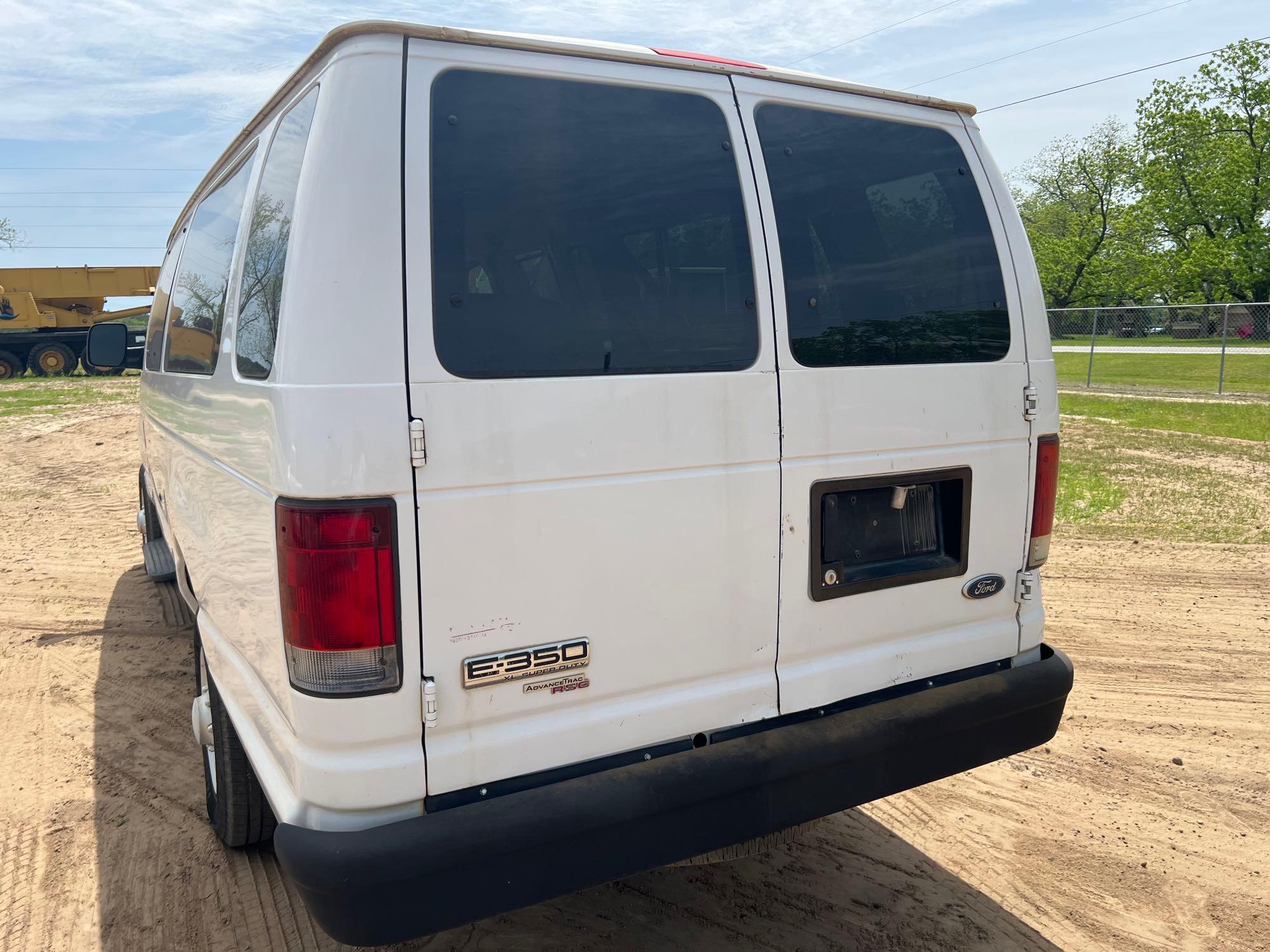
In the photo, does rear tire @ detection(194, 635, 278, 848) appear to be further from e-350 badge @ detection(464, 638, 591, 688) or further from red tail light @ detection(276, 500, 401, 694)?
e-350 badge @ detection(464, 638, 591, 688)

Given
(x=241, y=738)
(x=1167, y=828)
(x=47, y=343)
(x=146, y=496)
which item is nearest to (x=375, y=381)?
(x=241, y=738)

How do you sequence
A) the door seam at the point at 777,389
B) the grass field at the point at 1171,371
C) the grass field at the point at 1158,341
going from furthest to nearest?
the grass field at the point at 1158,341, the grass field at the point at 1171,371, the door seam at the point at 777,389

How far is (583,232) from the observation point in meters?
2.29

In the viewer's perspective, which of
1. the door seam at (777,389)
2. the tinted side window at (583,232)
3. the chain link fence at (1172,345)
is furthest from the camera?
the chain link fence at (1172,345)

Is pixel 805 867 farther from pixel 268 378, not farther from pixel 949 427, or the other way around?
pixel 268 378

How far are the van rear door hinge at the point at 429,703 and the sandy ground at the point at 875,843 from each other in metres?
1.16

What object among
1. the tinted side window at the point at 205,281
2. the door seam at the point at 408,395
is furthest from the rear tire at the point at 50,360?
the door seam at the point at 408,395

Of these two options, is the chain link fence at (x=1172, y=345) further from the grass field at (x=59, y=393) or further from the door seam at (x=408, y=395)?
the door seam at (x=408, y=395)

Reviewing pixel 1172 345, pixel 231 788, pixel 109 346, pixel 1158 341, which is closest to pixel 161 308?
pixel 109 346

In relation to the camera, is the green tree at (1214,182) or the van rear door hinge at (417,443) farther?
the green tree at (1214,182)

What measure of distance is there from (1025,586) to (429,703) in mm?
1900

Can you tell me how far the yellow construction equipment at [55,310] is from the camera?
29844 mm

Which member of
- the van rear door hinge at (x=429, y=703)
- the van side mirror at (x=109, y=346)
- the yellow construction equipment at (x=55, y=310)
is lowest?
the van rear door hinge at (x=429, y=703)

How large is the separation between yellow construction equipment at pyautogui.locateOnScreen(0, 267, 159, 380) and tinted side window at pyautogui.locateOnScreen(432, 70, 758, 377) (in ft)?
102
